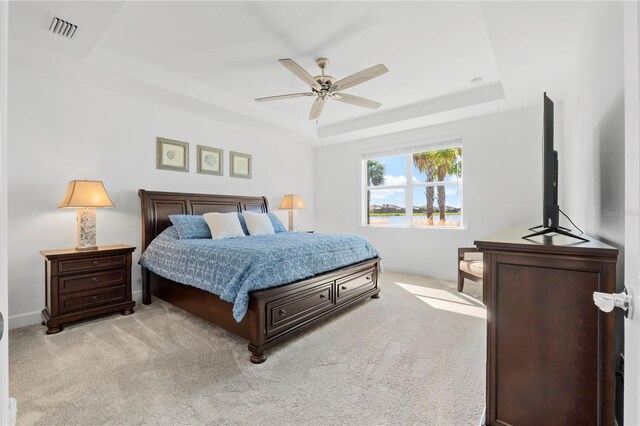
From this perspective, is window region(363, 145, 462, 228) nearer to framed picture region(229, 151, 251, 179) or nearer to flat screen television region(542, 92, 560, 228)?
framed picture region(229, 151, 251, 179)

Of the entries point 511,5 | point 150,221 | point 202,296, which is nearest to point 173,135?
point 150,221

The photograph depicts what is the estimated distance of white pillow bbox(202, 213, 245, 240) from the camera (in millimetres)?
3482

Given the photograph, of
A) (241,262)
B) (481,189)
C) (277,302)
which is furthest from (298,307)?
(481,189)

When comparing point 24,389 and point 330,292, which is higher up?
point 330,292

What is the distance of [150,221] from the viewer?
3.57 meters

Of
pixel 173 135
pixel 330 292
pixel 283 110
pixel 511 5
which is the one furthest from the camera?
pixel 283 110

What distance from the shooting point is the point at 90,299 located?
2871 millimetres

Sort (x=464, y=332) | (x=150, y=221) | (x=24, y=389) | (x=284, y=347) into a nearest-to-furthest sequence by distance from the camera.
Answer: (x=24, y=389) < (x=284, y=347) < (x=464, y=332) < (x=150, y=221)

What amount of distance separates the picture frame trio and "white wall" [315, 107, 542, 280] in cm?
221

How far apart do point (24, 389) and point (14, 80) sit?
2.81m

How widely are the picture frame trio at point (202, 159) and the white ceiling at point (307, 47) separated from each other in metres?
0.54

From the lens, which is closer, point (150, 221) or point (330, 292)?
point (330, 292)

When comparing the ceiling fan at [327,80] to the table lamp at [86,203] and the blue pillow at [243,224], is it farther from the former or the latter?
the table lamp at [86,203]

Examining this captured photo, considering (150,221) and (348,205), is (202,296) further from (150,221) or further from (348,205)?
(348,205)
